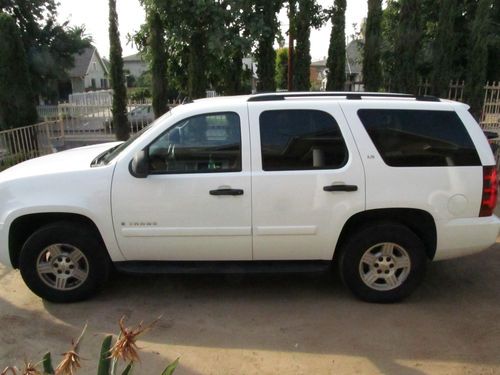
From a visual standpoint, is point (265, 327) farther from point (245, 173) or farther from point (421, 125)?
point (421, 125)

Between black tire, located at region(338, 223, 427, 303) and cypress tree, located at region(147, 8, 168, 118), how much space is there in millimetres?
8710

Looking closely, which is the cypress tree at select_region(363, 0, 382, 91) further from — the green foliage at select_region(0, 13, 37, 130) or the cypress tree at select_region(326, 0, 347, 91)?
the green foliage at select_region(0, 13, 37, 130)

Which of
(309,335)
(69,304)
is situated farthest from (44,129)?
(309,335)

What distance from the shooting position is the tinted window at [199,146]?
12.1 ft

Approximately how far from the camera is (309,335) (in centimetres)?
350

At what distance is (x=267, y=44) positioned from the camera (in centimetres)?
1089

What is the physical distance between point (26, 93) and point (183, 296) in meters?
9.10

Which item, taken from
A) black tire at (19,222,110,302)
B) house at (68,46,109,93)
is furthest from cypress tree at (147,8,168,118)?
house at (68,46,109,93)

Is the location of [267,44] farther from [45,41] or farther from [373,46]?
[45,41]

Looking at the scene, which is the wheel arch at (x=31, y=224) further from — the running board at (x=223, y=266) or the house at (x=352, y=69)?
the house at (x=352, y=69)

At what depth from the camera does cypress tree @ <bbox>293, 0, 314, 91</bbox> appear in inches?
430

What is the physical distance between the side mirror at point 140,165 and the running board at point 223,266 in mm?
836

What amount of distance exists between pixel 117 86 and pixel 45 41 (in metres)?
23.1

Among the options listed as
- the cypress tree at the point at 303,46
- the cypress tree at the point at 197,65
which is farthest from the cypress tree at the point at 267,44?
the cypress tree at the point at 197,65
